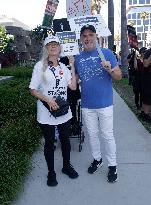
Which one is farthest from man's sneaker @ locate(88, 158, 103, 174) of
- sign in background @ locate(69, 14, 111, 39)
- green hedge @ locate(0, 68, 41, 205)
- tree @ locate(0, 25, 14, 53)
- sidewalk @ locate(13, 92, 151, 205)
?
tree @ locate(0, 25, 14, 53)

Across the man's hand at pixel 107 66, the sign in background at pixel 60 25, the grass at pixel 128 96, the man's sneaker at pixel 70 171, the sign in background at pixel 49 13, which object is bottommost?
the grass at pixel 128 96

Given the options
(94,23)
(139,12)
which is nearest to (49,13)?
(94,23)

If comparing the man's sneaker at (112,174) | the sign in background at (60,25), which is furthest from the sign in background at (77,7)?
the man's sneaker at (112,174)

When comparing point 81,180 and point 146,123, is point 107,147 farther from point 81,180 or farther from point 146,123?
point 146,123

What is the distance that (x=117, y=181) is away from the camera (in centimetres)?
521

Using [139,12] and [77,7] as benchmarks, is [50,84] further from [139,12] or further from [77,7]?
[139,12]

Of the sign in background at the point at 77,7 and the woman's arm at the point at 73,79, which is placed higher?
the sign in background at the point at 77,7

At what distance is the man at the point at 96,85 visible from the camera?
5055mm

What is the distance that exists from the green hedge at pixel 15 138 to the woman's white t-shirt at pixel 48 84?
736 millimetres

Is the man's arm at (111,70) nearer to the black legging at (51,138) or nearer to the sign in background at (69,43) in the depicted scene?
the black legging at (51,138)

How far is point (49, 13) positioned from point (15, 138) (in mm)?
2798

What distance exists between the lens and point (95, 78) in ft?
16.7

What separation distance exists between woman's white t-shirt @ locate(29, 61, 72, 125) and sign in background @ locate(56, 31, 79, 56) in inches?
32.9

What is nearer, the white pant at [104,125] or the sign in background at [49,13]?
the white pant at [104,125]
